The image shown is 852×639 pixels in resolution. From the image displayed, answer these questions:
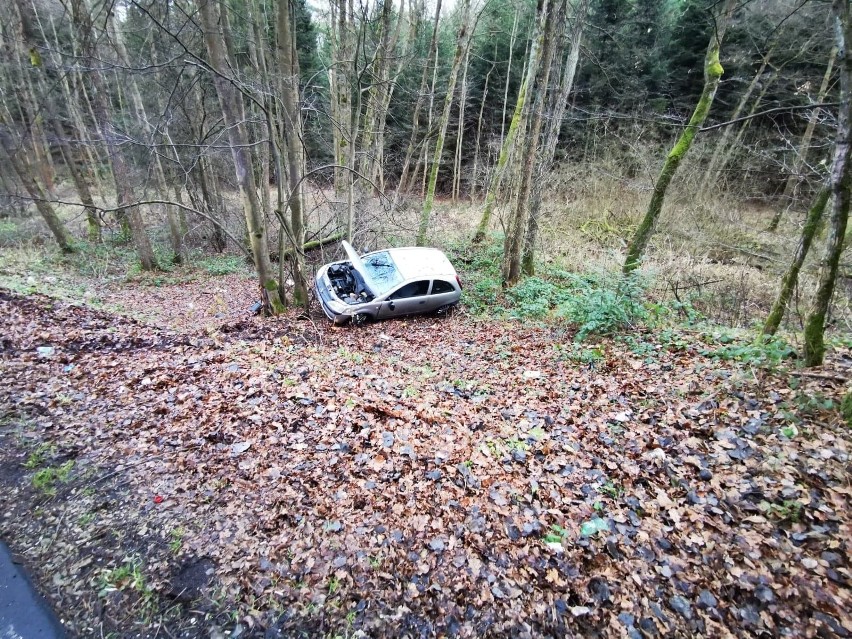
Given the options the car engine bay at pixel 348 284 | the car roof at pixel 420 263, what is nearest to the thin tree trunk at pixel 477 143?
the car roof at pixel 420 263

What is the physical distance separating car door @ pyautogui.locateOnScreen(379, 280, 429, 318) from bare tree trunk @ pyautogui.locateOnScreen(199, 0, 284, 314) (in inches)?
108

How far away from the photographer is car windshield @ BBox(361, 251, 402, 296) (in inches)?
374

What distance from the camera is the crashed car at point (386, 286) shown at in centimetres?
938

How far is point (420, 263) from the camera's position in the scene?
32.7 feet

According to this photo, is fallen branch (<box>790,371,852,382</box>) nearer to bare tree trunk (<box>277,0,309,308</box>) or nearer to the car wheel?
the car wheel

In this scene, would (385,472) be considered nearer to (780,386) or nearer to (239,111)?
(780,386)

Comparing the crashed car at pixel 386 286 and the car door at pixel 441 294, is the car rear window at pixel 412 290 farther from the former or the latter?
the car door at pixel 441 294

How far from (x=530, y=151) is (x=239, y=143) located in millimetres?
6616

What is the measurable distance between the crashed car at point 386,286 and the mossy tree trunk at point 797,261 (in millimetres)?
6401

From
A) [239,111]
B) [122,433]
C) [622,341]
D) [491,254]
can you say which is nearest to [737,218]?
[491,254]

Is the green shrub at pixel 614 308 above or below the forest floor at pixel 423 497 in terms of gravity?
above

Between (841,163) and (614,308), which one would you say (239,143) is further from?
(841,163)

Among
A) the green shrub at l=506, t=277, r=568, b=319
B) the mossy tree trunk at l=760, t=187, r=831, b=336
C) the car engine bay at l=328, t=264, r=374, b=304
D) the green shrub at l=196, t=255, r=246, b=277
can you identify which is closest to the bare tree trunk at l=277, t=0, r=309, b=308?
the car engine bay at l=328, t=264, r=374, b=304

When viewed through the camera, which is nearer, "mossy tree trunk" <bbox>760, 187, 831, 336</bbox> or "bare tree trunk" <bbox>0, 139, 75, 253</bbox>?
"mossy tree trunk" <bbox>760, 187, 831, 336</bbox>
